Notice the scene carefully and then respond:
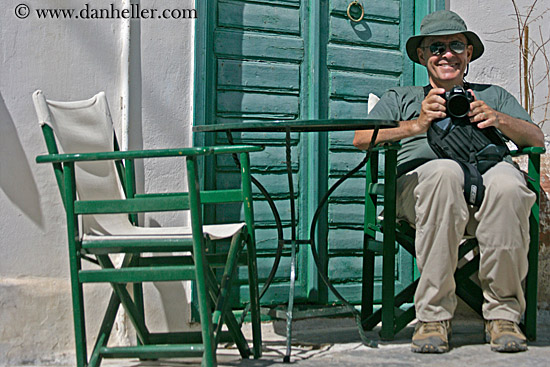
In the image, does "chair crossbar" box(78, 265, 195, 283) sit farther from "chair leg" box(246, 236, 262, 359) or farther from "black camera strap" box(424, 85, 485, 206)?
"black camera strap" box(424, 85, 485, 206)

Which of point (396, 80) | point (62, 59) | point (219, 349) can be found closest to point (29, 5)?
point (62, 59)

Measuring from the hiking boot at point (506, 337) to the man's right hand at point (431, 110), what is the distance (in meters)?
0.93

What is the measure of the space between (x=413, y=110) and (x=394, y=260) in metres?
0.76

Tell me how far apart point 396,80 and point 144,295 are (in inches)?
80.2

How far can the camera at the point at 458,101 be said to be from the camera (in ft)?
10.5

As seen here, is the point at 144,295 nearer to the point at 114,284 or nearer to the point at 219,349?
the point at 219,349

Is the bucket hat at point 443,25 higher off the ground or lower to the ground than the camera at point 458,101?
higher

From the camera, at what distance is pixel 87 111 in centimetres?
305

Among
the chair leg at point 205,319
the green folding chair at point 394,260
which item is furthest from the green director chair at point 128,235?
the green folding chair at point 394,260

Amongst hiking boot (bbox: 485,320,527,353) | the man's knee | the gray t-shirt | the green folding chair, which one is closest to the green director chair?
the green folding chair

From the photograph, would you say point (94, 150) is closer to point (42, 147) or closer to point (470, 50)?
point (42, 147)

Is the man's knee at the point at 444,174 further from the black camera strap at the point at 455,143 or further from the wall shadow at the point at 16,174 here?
the wall shadow at the point at 16,174

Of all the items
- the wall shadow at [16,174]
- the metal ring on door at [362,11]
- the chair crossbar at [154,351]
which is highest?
the metal ring on door at [362,11]

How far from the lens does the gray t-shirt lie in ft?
11.3
